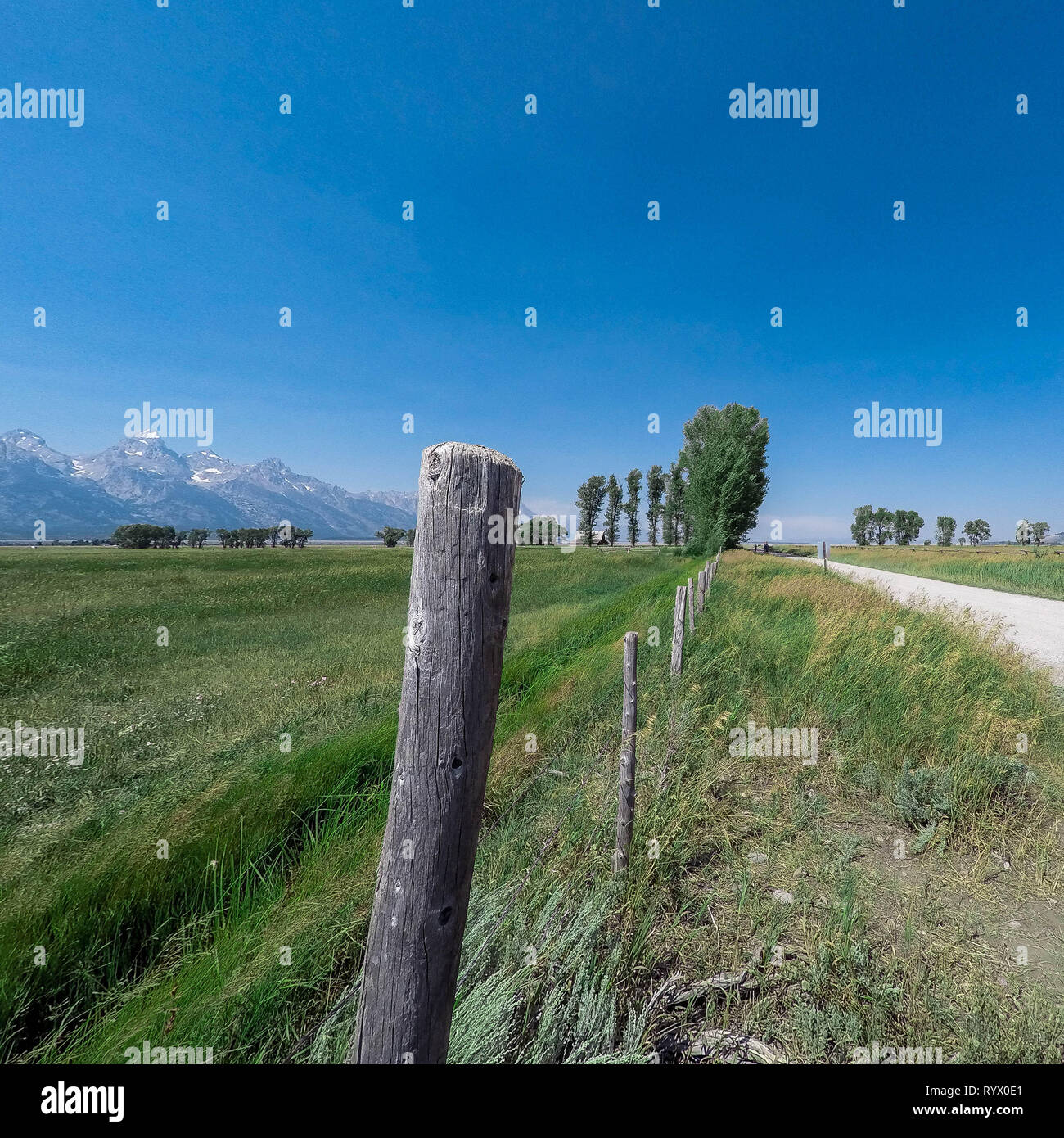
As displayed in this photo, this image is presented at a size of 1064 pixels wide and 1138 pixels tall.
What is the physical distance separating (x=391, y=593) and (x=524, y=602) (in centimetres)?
805

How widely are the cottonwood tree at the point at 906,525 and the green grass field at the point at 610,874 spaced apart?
12252 cm

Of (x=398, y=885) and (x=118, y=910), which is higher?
(x=398, y=885)

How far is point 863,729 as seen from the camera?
4578 millimetres

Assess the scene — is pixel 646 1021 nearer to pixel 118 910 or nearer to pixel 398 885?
pixel 398 885

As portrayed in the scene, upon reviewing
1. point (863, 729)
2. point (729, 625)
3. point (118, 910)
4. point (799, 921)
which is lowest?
point (118, 910)

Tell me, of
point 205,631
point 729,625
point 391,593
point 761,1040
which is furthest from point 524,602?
point 761,1040

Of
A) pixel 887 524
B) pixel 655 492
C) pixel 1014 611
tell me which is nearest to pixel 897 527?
pixel 887 524

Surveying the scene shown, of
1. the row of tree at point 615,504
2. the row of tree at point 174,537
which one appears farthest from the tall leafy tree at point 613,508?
the row of tree at point 174,537

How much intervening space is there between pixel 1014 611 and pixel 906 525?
118 meters

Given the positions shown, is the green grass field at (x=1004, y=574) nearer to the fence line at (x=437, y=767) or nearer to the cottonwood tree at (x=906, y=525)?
the fence line at (x=437, y=767)

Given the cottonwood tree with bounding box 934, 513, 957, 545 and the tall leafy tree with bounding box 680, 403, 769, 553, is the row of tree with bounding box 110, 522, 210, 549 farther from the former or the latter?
the cottonwood tree with bounding box 934, 513, 957, 545

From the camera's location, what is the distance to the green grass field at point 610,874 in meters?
2.08

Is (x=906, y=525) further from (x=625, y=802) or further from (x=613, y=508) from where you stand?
(x=625, y=802)

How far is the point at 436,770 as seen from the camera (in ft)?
4.11
